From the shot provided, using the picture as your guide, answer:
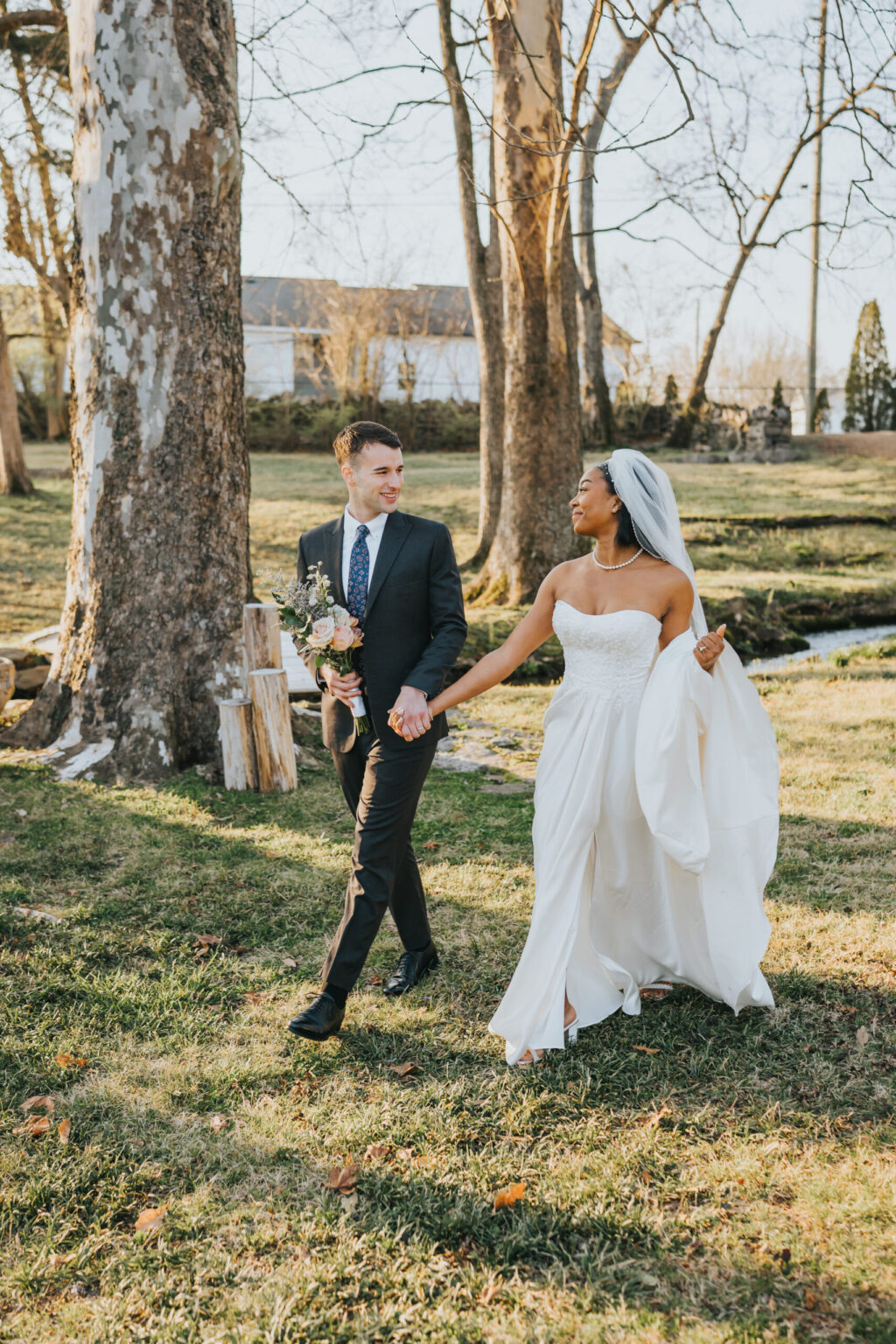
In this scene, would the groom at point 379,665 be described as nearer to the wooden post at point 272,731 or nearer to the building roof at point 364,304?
the wooden post at point 272,731

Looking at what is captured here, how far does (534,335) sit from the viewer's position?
468 inches

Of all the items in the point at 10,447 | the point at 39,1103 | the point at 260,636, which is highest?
the point at 10,447

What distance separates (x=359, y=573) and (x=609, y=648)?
1033 millimetres

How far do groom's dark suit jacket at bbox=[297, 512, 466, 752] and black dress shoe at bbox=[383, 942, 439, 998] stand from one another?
1046mm

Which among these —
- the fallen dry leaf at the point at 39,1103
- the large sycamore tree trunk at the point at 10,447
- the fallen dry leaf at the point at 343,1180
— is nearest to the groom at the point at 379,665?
the fallen dry leaf at the point at 343,1180

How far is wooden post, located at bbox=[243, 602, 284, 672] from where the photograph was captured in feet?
→ 23.6

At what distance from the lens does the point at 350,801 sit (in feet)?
14.4

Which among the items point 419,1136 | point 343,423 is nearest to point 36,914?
point 419,1136

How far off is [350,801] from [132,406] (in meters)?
4.02

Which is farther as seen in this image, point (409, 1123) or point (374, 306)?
point (374, 306)

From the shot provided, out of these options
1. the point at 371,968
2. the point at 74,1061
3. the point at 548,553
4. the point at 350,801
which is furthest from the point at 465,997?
the point at 548,553

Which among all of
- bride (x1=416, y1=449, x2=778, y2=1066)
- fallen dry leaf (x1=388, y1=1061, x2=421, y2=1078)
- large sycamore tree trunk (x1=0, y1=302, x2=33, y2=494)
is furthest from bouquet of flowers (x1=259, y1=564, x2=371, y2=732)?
large sycamore tree trunk (x1=0, y1=302, x2=33, y2=494)

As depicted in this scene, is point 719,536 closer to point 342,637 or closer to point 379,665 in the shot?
point 379,665

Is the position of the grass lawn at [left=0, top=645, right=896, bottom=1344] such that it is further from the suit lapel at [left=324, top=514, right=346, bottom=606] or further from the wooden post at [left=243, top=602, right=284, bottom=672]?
the wooden post at [left=243, top=602, right=284, bottom=672]
